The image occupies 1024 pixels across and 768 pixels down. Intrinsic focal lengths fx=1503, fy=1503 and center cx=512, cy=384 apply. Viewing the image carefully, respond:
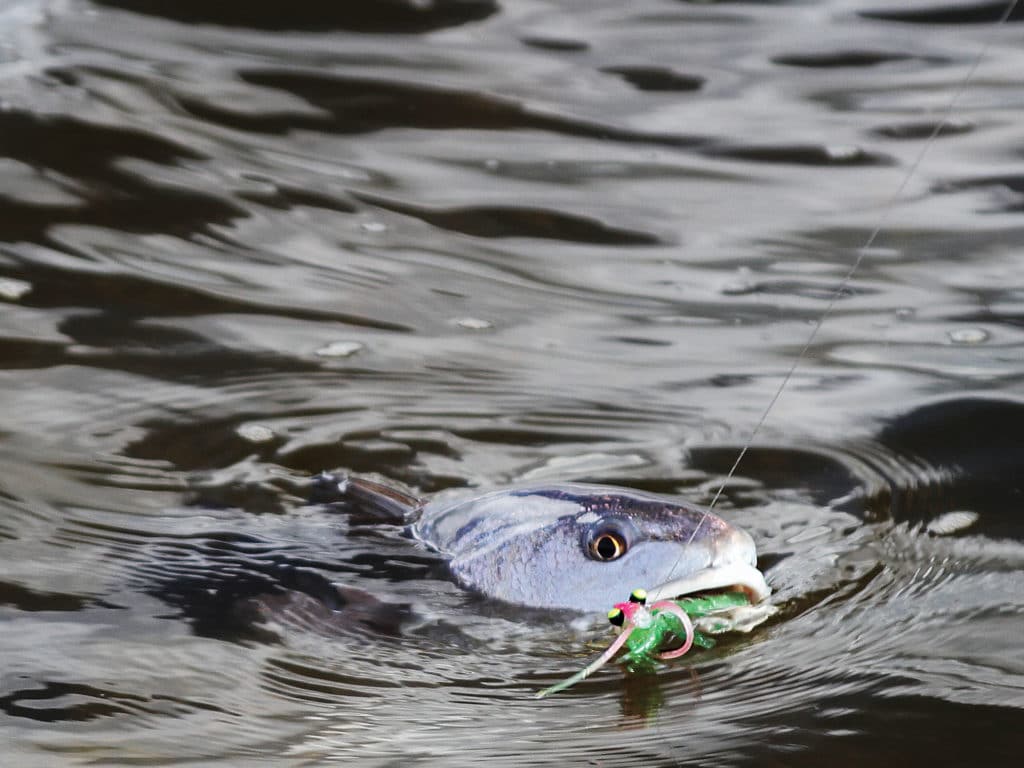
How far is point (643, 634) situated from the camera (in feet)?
7.50

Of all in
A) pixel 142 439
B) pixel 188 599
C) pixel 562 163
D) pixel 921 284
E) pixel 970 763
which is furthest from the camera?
pixel 562 163

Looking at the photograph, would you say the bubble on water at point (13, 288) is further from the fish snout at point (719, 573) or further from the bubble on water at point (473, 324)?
the fish snout at point (719, 573)

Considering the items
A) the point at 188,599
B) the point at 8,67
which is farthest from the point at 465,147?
the point at 188,599

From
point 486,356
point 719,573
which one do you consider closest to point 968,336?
point 486,356

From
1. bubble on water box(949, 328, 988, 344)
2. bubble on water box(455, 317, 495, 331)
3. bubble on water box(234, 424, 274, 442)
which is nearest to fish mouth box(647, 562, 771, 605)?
bubble on water box(234, 424, 274, 442)

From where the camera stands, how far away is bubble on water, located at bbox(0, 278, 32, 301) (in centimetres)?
407

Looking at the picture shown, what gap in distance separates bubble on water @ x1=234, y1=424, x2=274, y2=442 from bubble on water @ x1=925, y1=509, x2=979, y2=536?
1.49m

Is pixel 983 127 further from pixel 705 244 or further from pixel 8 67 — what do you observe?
pixel 8 67

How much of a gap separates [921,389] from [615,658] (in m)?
1.54

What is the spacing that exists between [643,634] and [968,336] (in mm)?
1925

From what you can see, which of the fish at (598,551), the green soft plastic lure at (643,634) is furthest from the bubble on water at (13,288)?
the green soft plastic lure at (643,634)

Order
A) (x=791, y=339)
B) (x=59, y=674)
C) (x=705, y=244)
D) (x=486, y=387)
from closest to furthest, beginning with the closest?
1. (x=59, y=674)
2. (x=486, y=387)
3. (x=791, y=339)
4. (x=705, y=244)

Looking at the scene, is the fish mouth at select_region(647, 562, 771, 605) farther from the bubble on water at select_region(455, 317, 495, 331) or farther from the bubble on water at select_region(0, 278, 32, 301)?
the bubble on water at select_region(0, 278, 32, 301)

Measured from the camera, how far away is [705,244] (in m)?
4.73
